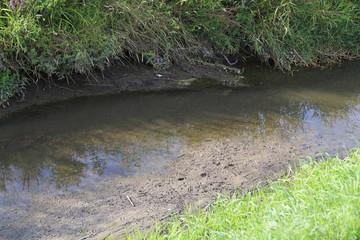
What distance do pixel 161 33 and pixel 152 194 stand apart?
10.3 ft

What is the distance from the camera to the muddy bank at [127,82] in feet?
18.7

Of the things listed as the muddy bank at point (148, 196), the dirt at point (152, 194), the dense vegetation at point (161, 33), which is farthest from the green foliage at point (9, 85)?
the muddy bank at point (148, 196)

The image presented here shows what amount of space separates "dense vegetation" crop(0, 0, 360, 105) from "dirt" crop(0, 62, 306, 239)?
741 millimetres

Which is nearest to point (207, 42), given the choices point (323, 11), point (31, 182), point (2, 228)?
point (323, 11)

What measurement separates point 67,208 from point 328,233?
202cm

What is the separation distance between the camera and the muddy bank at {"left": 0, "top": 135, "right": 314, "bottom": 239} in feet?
11.5

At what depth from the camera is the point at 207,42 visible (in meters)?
7.11

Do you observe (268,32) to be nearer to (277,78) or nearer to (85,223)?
(277,78)

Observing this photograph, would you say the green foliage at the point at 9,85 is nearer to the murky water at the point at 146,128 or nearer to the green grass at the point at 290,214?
the murky water at the point at 146,128

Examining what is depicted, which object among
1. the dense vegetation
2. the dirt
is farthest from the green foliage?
the dirt

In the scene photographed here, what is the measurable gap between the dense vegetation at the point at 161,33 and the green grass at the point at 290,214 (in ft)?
9.50

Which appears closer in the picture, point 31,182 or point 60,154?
point 31,182

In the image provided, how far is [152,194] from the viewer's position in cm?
393

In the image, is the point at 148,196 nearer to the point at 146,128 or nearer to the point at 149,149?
the point at 149,149
